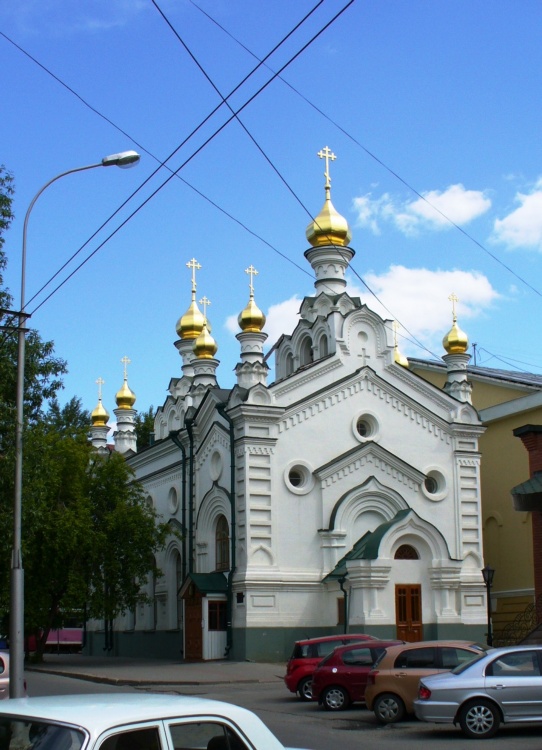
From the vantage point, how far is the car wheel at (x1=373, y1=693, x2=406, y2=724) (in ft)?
51.4

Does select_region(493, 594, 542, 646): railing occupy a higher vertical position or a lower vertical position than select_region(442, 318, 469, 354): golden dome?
lower

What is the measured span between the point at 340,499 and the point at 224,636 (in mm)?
5485

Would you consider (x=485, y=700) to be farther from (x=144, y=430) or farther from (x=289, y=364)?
(x=144, y=430)

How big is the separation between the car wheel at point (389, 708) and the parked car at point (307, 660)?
Answer: 337 centimetres

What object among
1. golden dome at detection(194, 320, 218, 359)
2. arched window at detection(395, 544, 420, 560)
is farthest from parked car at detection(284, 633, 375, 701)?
golden dome at detection(194, 320, 218, 359)

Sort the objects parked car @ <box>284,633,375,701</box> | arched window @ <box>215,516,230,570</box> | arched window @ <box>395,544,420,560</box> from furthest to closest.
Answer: arched window @ <box>215,516,230,570</box>, arched window @ <box>395,544,420,560</box>, parked car @ <box>284,633,375,701</box>

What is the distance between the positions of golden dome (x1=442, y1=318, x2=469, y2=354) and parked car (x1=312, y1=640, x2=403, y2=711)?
1902 cm

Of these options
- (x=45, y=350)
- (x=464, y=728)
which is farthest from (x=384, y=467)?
(x=464, y=728)

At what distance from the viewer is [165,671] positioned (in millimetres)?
27750

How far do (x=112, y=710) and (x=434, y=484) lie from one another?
29.7 metres

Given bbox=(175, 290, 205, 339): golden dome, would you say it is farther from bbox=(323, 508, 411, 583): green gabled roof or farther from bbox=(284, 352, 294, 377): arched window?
bbox=(323, 508, 411, 583): green gabled roof

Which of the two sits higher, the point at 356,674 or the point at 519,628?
the point at 356,674

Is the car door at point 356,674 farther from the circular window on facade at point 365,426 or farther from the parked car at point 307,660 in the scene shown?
the circular window on facade at point 365,426

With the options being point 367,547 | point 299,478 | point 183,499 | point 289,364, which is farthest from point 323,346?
point 367,547
